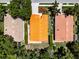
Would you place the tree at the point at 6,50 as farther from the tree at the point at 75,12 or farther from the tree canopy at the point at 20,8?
the tree at the point at 75,12

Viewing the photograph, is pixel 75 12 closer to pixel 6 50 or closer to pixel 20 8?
pixel 20 8

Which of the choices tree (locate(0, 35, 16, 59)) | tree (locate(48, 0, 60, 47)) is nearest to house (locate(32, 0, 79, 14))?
tree (locate(48, 0, 60, 47))

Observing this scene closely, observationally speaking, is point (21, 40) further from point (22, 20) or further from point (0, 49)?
point (0, 49)

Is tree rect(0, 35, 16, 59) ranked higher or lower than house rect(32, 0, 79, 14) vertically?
lower

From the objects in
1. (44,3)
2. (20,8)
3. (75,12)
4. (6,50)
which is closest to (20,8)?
(20,8)

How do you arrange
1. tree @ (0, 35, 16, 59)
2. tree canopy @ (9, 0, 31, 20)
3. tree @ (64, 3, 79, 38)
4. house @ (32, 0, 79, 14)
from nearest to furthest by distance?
tree @ (0, 35, 16, 59), tree canopy @ (9, 0, 31, 20), tree @ (64, 3, 79, 38), house @ (32, 0, 79, 14)

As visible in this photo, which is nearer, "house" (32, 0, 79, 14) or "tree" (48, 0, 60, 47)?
"tree" (48, 0, 60, 47)

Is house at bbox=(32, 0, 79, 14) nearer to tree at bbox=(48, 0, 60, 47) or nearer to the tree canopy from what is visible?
tree at bbox=(48, 0, 60, 47)

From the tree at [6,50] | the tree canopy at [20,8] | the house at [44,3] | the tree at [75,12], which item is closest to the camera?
the tree at [6,50]

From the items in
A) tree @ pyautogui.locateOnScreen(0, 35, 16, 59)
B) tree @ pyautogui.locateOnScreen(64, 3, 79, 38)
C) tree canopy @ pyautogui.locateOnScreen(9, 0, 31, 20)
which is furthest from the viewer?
tree @ pyautogui.locateOnScreen(64, 3, 79, 38)

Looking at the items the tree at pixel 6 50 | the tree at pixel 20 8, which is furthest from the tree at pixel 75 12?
the tree at pixel 6 50
